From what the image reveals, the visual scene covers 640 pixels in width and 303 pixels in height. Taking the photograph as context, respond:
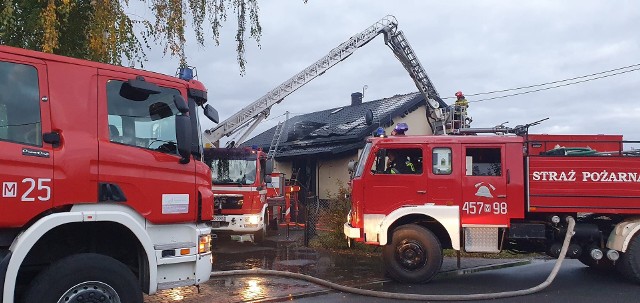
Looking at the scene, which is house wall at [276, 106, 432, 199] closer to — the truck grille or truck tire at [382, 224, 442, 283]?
the truck grille

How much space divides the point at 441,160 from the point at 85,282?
5627mm

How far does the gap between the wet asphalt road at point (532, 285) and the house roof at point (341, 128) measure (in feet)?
32.8

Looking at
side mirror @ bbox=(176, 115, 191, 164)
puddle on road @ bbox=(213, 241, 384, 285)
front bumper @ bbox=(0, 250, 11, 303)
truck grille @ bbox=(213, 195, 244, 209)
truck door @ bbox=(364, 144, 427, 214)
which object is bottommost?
puddle on road @ bbox=(213, 241, 384, 285)

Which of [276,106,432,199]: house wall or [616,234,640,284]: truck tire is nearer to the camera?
[616,234,640,284]: truck tire

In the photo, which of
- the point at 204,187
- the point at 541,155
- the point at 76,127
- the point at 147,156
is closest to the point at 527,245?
the point at 541,155

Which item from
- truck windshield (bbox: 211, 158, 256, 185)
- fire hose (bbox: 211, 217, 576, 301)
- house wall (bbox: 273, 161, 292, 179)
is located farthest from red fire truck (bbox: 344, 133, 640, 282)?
house wall (bbox: 273, 161, 292, 179)

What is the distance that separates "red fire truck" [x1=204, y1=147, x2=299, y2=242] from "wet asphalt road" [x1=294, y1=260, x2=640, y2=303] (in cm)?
444

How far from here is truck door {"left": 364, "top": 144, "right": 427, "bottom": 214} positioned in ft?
27.5

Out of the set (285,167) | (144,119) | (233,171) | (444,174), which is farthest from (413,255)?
(285,167)

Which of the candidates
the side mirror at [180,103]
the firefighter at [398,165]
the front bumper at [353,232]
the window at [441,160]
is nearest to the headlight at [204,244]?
the side mirror at [180,103]

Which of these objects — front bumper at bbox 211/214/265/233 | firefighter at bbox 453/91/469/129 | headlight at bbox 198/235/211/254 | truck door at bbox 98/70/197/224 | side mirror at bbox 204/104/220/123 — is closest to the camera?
truck door at bbox 98/70/197/224

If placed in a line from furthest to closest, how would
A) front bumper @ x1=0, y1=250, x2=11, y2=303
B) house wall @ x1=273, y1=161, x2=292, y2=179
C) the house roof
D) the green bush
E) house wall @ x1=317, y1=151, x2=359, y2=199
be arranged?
1. house wall @ x1=273, y1=161, x2=292, y2=179
2. house wall @ x1=317, y1=151, x2=359, y2=199
3. the house roof
4. the green bush
5. front bumper @ x1=0, y1=250, x2=11, y2=303

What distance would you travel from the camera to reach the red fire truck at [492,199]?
7969mm

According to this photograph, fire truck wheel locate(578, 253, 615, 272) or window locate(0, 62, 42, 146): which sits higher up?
window locate(0, 62, 42, 146)
